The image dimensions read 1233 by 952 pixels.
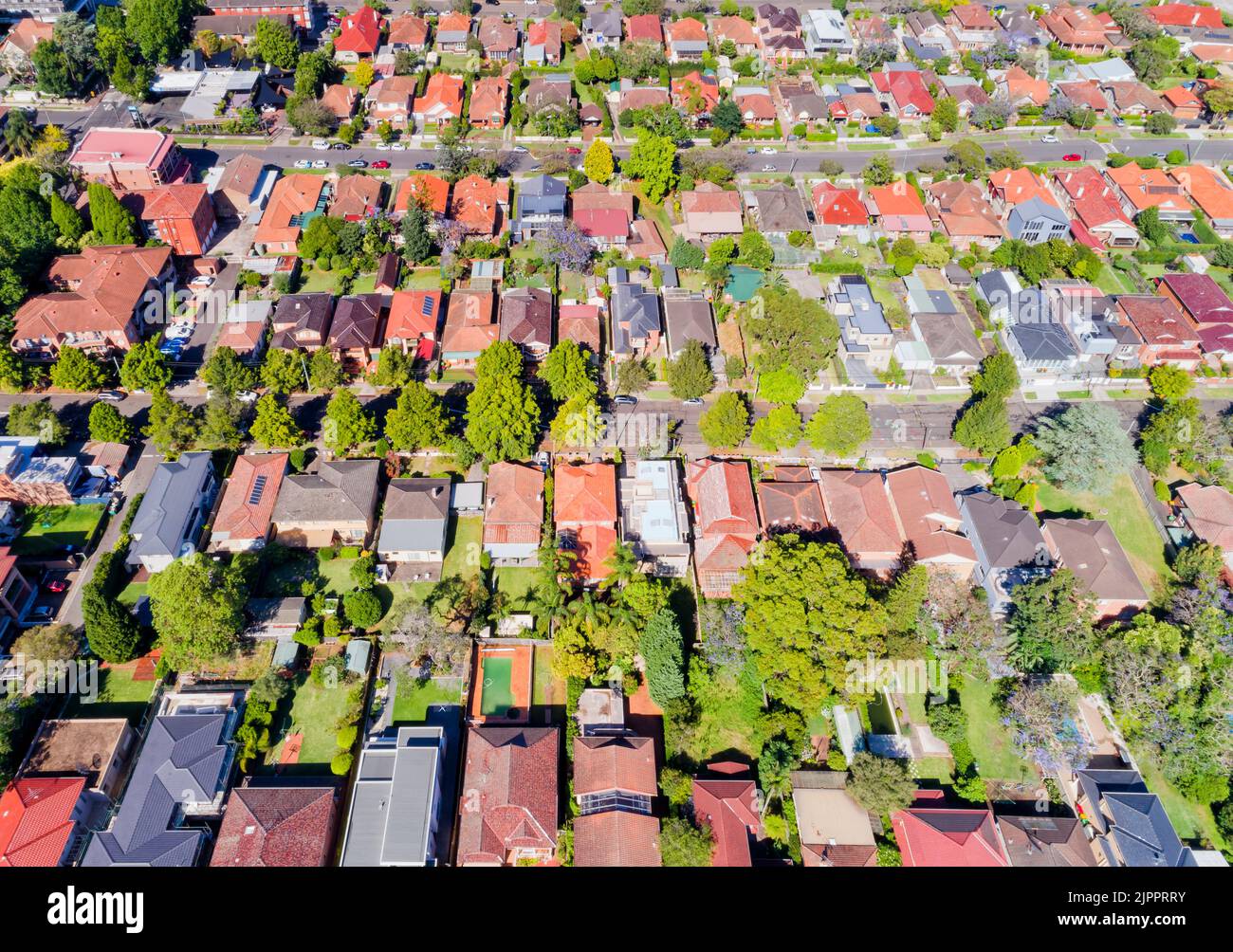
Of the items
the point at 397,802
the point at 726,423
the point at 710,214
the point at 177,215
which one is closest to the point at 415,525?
the point at 397,802

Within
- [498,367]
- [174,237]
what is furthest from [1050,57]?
[174,237]

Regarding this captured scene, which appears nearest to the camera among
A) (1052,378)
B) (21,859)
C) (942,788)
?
(21,859)

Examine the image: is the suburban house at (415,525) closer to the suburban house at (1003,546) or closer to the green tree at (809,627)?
the green tree at (809,627)

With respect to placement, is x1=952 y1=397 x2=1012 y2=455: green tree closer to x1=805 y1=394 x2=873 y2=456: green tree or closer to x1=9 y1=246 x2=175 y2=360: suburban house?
x1=805 y1=394 x2=873 y2=456: green tree

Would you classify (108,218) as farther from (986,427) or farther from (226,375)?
(986,427)

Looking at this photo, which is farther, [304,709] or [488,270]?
[488,270]

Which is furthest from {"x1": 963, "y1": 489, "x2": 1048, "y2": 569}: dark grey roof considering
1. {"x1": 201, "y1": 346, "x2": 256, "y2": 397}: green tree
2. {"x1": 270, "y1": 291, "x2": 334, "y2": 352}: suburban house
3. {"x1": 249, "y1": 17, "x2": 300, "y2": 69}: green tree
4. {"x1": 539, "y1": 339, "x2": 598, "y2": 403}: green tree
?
{"x1": 249, "y1": 17, "x2": 300, "y2": 69}: green tree

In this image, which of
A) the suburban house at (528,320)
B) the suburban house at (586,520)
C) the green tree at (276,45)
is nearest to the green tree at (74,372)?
the suburban house at (528,320)

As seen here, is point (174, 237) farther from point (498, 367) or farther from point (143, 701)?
point (143, 701)
